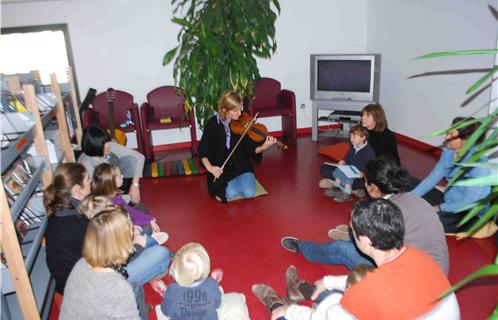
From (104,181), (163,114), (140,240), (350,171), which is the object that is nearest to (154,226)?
(140,240)

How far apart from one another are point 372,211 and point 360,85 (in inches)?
161

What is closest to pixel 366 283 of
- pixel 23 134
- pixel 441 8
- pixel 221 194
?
pixel 23 134

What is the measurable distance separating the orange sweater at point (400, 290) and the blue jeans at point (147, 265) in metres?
1.47

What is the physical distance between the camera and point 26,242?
2430 mm

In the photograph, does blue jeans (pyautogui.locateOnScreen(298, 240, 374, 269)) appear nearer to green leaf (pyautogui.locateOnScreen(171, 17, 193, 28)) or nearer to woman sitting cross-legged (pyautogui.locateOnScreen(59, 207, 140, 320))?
woman sitting cross-legged (pyautogui.locateOnScreen(59, 207, 140, 320))

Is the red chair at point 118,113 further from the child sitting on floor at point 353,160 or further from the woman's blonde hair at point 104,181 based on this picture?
the child sitting on floor at point 353,160

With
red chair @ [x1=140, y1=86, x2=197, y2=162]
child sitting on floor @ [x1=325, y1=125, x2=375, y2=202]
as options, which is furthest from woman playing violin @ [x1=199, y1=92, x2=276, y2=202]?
red chair @ [x1=140, y1=86, x2=197, y2=162]

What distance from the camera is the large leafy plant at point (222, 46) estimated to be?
4211mm

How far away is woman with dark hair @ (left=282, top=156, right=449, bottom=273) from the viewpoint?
2084mm

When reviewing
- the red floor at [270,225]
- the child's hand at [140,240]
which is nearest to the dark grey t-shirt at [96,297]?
the red floor at [270,225]

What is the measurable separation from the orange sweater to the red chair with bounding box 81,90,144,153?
4.27m

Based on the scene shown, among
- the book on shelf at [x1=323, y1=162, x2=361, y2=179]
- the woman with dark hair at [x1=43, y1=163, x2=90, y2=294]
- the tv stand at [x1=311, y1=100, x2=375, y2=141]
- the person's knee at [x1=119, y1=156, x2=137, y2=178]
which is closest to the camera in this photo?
the woman with dark hair at [x1=43, y1=163, x2=90, y2=294]

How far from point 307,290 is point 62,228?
1509 mm

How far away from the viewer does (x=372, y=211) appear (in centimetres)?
173
